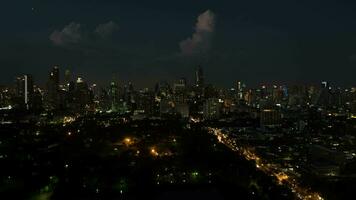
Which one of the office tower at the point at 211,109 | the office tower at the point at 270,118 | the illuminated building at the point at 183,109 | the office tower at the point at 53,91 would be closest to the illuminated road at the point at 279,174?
the office tower at the point at 270,118

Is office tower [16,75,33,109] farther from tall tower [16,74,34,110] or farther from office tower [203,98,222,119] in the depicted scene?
office tower [203,98,222,119]

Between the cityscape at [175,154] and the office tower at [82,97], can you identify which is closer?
the cityscape at [175,154]

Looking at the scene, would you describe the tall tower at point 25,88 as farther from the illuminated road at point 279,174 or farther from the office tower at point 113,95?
the illuminated road at point 279,174

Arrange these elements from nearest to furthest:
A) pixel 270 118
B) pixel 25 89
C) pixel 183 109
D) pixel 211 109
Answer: pixel 270 118, pixel 211 109, pixel 183 109, pixel 25 89

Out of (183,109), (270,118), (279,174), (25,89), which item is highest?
(25,89)

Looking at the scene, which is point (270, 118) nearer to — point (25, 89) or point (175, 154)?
point (175, 154)

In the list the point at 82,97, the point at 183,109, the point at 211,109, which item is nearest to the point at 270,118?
the point at 211,109

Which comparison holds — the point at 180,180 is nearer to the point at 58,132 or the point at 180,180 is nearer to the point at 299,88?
the point at 58,132

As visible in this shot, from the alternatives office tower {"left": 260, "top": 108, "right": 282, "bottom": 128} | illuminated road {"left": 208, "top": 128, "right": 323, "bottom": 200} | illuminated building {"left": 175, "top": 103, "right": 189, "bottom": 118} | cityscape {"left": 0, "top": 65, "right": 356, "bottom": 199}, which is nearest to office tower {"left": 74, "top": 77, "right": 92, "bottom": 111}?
cityscape {"left": 0, "top": 65, "right": 356, "bottom": 199}
